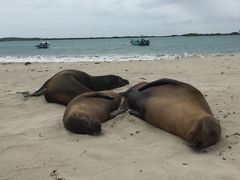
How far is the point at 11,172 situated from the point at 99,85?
485cm

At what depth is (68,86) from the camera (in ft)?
25.9

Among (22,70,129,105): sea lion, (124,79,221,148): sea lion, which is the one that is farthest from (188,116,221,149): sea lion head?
(22,70,129,105): sea lion

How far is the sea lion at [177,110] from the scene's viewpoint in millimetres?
4992

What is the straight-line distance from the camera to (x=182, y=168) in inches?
173

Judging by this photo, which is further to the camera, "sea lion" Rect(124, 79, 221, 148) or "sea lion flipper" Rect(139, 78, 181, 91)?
"sea lion flipper" Rect(139, 78, 181, 91)

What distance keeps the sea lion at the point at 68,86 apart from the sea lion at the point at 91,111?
0.84 meters

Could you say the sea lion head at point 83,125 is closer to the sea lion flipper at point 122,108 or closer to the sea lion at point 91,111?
the sea lion at point 91,111

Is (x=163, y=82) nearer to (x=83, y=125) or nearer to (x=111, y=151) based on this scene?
(x=83, y=125)

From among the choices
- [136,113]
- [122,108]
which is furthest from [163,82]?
[122,108]

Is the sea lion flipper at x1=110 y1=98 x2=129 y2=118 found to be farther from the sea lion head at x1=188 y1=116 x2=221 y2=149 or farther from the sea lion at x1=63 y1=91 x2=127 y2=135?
the sea lion head at x1=188 y1=116 x2=221 y2=149

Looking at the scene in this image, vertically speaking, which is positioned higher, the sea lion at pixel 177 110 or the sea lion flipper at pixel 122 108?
the sea lion at pixel 177 110

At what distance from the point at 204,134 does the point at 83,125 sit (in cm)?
156

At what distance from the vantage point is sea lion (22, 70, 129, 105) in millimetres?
7782

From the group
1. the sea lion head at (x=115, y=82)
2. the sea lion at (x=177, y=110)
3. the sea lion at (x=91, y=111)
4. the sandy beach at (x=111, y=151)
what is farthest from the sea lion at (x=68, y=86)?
the sea lion at (x=177, y=110)
